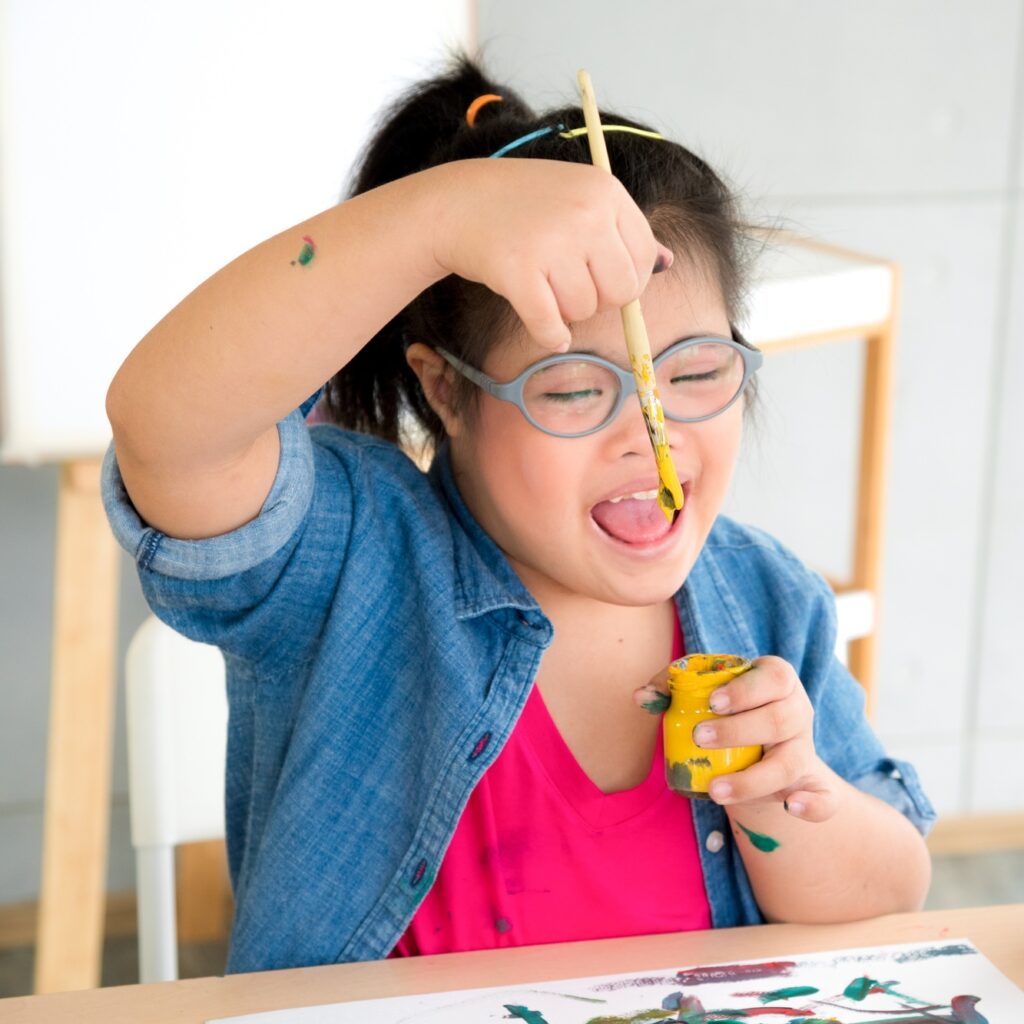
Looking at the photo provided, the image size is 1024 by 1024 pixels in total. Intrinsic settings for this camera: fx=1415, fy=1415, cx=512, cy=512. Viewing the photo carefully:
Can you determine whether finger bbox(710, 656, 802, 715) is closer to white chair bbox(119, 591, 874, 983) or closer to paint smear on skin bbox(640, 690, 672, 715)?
paint smear on skin bbox(640, 690, 672, 715)

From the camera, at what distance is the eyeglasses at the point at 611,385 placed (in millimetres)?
931

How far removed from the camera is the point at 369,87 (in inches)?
70.5

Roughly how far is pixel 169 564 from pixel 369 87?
109 cm

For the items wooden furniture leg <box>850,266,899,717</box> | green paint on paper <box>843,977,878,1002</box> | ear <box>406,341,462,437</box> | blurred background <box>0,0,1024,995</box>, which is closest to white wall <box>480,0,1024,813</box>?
blurred background <box>0,0,1024,995</box>

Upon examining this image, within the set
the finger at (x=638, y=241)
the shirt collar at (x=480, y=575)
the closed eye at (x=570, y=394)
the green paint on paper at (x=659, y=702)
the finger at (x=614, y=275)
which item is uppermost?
the finger at (x=638, y=241)

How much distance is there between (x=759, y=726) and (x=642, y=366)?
0.76 feet

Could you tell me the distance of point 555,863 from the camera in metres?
1.04

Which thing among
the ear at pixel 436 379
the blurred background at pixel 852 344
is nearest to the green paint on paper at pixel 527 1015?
the ear at pixel 436 379

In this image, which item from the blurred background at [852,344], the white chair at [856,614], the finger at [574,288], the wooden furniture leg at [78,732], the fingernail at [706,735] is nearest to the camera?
the finger at [574,288]

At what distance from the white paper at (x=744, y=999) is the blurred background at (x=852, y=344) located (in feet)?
3.78

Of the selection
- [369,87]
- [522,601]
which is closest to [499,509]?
[522,601]

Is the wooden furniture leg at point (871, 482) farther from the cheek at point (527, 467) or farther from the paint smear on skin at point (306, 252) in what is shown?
the paint smear on skin at point (306, 252)

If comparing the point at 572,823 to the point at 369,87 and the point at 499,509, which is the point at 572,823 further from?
the point at 369,87

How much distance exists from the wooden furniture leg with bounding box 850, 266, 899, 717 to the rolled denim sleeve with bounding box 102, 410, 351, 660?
96 cm
